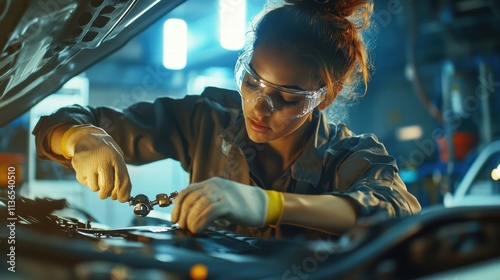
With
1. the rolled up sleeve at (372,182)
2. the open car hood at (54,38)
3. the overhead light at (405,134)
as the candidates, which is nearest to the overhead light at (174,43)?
the open car hood at (54,38)

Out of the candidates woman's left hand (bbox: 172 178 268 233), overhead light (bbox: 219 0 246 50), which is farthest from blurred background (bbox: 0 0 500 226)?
woman's left hand (bbox: 172 178 268 233)

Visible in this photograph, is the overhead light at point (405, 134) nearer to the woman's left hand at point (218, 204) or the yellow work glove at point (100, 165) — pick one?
the yellow work glove at point (100, 165)

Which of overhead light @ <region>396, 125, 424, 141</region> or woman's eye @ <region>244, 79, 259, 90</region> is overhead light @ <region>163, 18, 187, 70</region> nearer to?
woman's eye @ <region>244, 79, 259, 90</region>

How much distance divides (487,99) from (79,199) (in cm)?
194

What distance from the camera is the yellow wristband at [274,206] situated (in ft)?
2.47

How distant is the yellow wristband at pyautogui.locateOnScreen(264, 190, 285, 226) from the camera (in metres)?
0.75

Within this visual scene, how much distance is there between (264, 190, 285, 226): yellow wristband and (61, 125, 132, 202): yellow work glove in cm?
32

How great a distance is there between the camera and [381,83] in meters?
2.53

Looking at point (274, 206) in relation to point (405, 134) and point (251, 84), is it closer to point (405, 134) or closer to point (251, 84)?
point (251, 84)

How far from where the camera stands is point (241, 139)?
1127mm

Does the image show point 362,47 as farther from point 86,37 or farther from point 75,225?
point 75,225

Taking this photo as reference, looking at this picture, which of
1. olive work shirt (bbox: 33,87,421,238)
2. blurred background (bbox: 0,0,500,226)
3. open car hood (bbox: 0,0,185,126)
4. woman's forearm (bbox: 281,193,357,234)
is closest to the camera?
open car hood (bbox: 0,0,185,126)

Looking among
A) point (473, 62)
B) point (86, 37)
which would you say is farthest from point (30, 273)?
point (473, 62)

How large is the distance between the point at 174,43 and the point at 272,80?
0.53 metres
